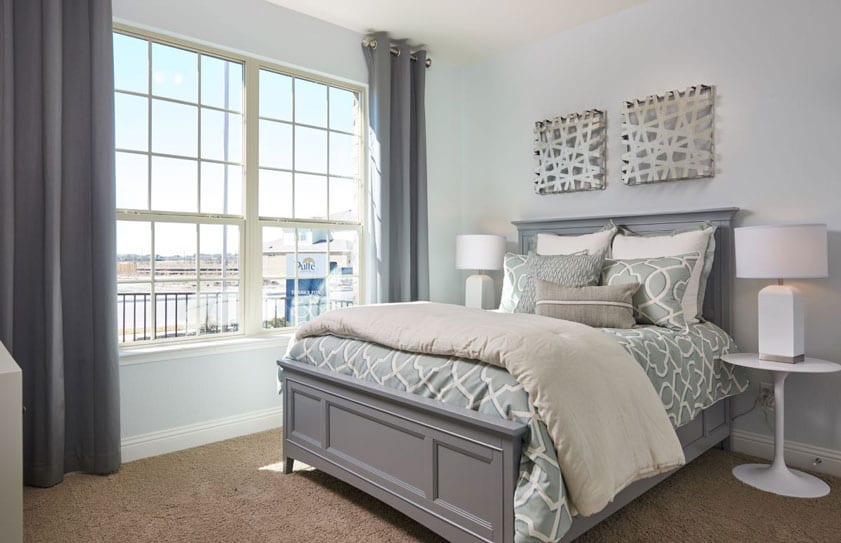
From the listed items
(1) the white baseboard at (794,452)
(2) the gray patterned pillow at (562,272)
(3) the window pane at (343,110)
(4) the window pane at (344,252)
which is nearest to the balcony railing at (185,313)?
(4) the window pane at (344,252)

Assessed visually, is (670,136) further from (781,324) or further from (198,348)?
(198,348)

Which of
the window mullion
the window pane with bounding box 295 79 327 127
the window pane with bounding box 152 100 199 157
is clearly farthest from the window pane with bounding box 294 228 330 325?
the window pane with bounding box 152 100 199 157

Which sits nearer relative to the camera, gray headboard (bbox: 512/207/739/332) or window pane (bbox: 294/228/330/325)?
gray headboard (bbox: 512/207/739/332)

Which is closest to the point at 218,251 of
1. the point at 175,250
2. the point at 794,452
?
the point at 175,250

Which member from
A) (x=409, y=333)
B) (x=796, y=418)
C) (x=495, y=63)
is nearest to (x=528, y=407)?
(x=409, y=333)

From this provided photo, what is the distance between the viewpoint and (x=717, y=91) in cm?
314

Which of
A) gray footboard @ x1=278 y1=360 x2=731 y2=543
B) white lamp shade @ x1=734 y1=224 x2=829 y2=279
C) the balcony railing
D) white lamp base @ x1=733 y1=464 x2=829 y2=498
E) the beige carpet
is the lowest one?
the beige carpet

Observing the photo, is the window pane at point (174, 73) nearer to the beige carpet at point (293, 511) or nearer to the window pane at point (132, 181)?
the window pane at point (132, 181)

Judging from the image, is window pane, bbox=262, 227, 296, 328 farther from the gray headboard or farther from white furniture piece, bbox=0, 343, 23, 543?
white furniture piece, bbox=0, 343, 23, 543

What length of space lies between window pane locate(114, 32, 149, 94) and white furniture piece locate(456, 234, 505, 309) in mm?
2287

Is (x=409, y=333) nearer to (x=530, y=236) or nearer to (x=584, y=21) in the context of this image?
(x=530, y=236)

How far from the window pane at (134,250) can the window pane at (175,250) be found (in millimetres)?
46

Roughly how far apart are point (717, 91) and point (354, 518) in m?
2.94

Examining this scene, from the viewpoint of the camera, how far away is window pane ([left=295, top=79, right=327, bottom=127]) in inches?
148
